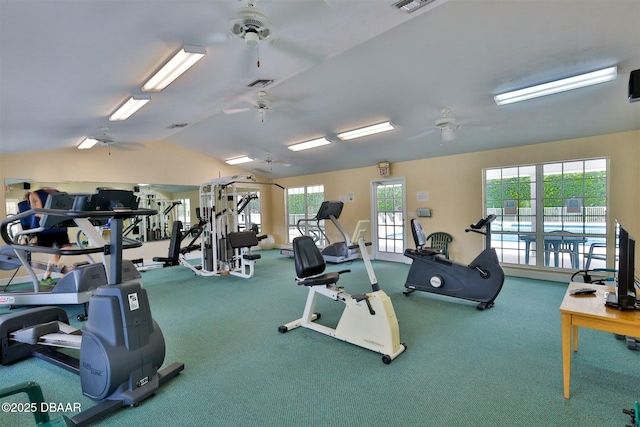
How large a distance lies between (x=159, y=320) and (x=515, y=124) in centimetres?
578

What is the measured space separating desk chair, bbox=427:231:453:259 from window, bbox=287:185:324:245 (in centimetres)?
288

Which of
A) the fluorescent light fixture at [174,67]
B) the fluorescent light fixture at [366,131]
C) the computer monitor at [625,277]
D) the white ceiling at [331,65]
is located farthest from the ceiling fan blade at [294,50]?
the computer monitor at [625,277]

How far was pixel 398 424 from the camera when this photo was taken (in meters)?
1.79

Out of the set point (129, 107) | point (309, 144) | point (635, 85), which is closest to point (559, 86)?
point (635, 85)

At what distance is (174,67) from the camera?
8.92 feet

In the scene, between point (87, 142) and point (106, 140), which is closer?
point (106, 140)

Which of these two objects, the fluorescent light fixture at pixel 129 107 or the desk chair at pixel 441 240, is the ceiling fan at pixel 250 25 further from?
the desk chair at pixel 441 240

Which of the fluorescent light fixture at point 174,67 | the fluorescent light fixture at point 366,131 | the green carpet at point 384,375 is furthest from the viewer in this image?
the fluorescent light fixture at point 366,131

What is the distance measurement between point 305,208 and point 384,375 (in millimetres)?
6893

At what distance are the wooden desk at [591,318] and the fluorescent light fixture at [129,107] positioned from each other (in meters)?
4.34

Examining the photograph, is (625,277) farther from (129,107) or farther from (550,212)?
(129,107)

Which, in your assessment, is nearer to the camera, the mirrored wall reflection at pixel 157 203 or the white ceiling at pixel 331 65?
the white ceiling at pixel 331 65

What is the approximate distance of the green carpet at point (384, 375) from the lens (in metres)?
1.88

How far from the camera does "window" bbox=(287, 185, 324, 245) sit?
8292 mm
